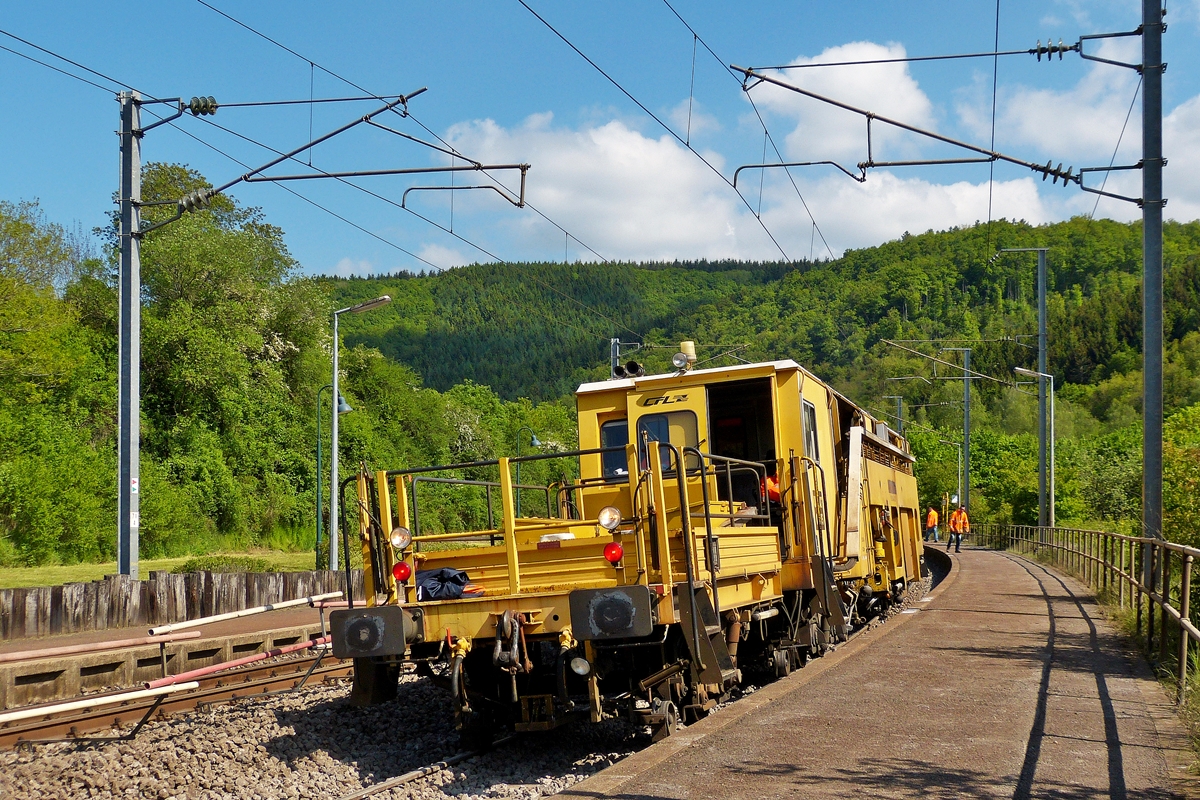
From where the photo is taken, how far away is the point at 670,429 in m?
11.7

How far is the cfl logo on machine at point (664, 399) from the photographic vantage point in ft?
38.5

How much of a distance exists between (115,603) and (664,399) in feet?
33.1

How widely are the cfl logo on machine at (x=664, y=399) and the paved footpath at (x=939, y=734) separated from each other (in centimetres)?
299

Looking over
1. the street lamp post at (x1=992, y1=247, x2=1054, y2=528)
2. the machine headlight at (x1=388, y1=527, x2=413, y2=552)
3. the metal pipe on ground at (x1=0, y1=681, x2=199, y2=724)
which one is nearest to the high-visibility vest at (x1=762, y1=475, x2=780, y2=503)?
the machine headlight at (x1=388, y1=527, x2=413, y2=552)

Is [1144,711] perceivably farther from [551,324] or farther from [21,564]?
[551,324]

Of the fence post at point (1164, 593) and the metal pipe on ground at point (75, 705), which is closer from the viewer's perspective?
the metal pipe on ground at point (75, 705)

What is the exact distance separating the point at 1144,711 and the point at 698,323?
1898 inches

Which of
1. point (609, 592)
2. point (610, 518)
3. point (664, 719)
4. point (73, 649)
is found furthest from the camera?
point (73, 649)

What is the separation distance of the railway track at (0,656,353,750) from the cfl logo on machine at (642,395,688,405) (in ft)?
14.6

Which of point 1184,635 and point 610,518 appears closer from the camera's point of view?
point 610,518

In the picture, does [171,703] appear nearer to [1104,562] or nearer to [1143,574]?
[1143,574]

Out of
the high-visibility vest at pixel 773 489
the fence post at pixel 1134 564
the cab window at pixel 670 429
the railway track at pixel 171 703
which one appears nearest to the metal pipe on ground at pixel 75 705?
the railway track at pixel 171 703

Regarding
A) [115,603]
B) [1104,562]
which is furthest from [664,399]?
[115,603]

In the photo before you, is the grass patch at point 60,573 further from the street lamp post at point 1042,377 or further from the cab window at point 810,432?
the street lamp post at point 1042,377
